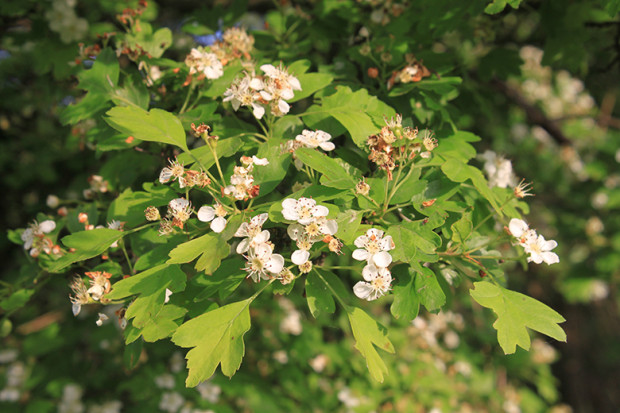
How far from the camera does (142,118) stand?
1.21 meters

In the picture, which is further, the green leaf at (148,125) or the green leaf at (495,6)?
the green leaf at (495,6)

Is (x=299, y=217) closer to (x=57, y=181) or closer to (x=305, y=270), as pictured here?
(x=305, y=270)

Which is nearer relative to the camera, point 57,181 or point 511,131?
point 57,181

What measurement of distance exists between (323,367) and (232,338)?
6.17 feet

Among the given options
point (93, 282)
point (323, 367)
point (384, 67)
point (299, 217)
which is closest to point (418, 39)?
point (384, 67)

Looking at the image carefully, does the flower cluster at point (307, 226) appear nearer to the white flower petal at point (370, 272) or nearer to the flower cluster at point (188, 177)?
the white flower petal at point (370, 272)

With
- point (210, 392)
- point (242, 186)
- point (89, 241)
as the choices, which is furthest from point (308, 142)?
point (210, 392)

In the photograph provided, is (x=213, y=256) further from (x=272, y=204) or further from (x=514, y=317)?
(x=514, y=317)

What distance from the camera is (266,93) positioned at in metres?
1.26

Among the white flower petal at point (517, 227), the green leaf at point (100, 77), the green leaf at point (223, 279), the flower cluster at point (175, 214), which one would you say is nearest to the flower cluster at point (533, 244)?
the white flower petal at point (517, 227)

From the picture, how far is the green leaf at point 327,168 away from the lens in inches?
43.3

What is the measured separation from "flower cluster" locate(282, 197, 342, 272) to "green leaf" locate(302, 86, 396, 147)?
30 cm

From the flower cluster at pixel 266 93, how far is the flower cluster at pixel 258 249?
1.16 ft

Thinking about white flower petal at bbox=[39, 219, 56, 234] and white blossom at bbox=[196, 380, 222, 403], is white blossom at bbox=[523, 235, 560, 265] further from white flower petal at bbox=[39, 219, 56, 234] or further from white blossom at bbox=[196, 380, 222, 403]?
white blossom at bbox=[196, 380, 222, 403]
